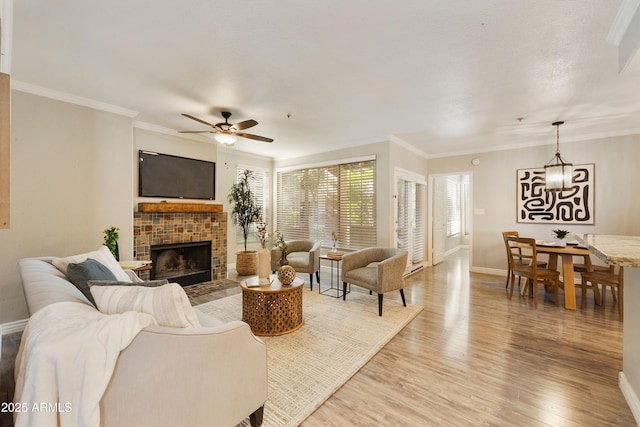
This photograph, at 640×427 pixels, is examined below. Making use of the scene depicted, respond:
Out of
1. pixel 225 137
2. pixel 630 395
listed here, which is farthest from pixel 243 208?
pixel 630 395

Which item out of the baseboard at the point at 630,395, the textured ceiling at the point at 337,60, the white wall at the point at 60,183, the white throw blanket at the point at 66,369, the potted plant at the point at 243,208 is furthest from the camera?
the potted plant at the point at 243,208

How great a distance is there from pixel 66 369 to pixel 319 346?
6.37ft

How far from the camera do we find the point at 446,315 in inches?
132

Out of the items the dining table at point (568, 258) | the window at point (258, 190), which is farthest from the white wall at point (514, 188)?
the window at point (258, 190)

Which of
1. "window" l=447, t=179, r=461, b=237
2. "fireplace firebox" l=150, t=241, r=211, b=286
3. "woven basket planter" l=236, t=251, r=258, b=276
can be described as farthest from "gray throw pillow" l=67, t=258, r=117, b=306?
"window" l=447, t=179, r=461, b=237

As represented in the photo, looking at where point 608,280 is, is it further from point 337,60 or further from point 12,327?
point 12,327

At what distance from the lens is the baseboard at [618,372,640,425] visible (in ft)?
5.58

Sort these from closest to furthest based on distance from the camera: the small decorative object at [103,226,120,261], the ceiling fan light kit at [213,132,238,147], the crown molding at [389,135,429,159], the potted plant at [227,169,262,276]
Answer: the small decorative object at [103,226,120,261] → the ceiling fan light kit at [213,132,238,147] → the crown molding at [389,135,429,159] → the potted plant at [227,169,262,276]

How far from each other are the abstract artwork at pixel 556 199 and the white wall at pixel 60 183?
21.8 feet

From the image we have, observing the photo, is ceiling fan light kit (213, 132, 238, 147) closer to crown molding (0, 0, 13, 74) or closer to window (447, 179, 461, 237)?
crown molding (0, 0, 13, 74)

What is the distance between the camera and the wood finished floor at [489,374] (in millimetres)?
1733

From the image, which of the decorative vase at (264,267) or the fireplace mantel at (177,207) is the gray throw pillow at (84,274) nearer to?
the decorative vase at (264,267)

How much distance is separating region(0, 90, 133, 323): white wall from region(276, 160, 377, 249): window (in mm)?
3199

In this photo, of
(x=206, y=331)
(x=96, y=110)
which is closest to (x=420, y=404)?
(x=206, y=331)
